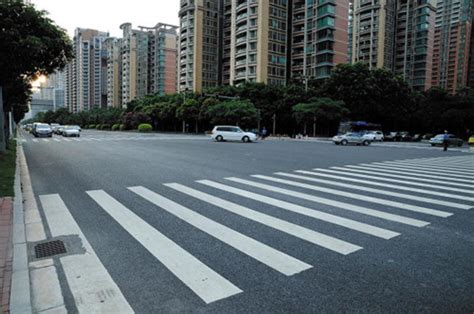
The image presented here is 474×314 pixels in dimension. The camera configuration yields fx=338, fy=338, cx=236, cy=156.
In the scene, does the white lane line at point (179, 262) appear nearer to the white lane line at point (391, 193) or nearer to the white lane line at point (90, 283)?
the white lane line at point (90, 283)

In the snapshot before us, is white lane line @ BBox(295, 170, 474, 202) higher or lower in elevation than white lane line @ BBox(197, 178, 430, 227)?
higher

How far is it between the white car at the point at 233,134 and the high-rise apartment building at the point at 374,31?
224ft

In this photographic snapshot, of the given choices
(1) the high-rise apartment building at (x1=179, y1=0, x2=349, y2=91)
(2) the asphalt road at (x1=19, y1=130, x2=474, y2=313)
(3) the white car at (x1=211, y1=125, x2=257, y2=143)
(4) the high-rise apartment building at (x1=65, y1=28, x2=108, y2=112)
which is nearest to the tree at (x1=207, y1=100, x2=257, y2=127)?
(1) the high-rise apartment building at (x1=179, y1=0, x2=349, y2=91)

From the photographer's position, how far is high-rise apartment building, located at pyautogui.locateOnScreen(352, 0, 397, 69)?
293ft

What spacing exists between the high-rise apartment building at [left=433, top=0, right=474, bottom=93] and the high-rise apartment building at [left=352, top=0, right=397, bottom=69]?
25.2m

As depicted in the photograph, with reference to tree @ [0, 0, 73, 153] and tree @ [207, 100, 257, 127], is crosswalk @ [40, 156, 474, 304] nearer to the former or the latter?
tree @ [0, 0, 73, 153]

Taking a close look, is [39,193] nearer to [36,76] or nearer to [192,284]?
[192,284]

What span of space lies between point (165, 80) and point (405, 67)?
76.8m

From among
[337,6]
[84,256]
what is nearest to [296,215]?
[84,256]

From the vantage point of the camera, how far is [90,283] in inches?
138

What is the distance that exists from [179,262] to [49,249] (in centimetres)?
183

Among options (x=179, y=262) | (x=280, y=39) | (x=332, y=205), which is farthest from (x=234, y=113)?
(x=179, y=262)

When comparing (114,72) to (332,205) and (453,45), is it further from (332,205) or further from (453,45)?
(332,205)

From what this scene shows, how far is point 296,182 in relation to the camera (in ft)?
31.3
